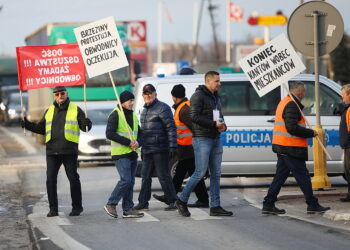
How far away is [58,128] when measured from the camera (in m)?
13.1

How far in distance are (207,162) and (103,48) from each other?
2.27 metres

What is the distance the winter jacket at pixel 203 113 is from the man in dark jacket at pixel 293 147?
818mm

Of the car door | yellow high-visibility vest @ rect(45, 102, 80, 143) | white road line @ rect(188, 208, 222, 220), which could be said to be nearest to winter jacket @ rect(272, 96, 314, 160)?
white road line @ rect(188, 208, 222, 220)

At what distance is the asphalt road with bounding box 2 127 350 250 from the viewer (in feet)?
33.2

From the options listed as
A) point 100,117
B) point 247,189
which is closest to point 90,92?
point 100,117

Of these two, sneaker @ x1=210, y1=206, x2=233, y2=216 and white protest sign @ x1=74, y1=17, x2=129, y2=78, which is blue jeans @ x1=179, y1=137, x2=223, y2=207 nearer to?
sneaker @ x1=210, y1=206, x2=233, y2=216

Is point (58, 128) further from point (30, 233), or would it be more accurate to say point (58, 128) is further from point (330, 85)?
point (330, 85)

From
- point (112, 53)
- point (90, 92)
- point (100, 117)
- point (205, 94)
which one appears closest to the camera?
point (205, 94)

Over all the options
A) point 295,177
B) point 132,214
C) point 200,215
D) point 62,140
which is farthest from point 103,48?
point 295,177

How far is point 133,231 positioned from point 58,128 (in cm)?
233

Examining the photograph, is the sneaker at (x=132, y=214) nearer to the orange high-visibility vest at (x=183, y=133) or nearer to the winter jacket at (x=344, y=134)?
the orange high-visibility vest at (x=183, y=133)

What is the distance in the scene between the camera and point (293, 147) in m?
12.6

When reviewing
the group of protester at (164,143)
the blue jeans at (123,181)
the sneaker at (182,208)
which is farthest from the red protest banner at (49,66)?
the sneaker at (182,208)

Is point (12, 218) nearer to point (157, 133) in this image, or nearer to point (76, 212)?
point (76, 212)
